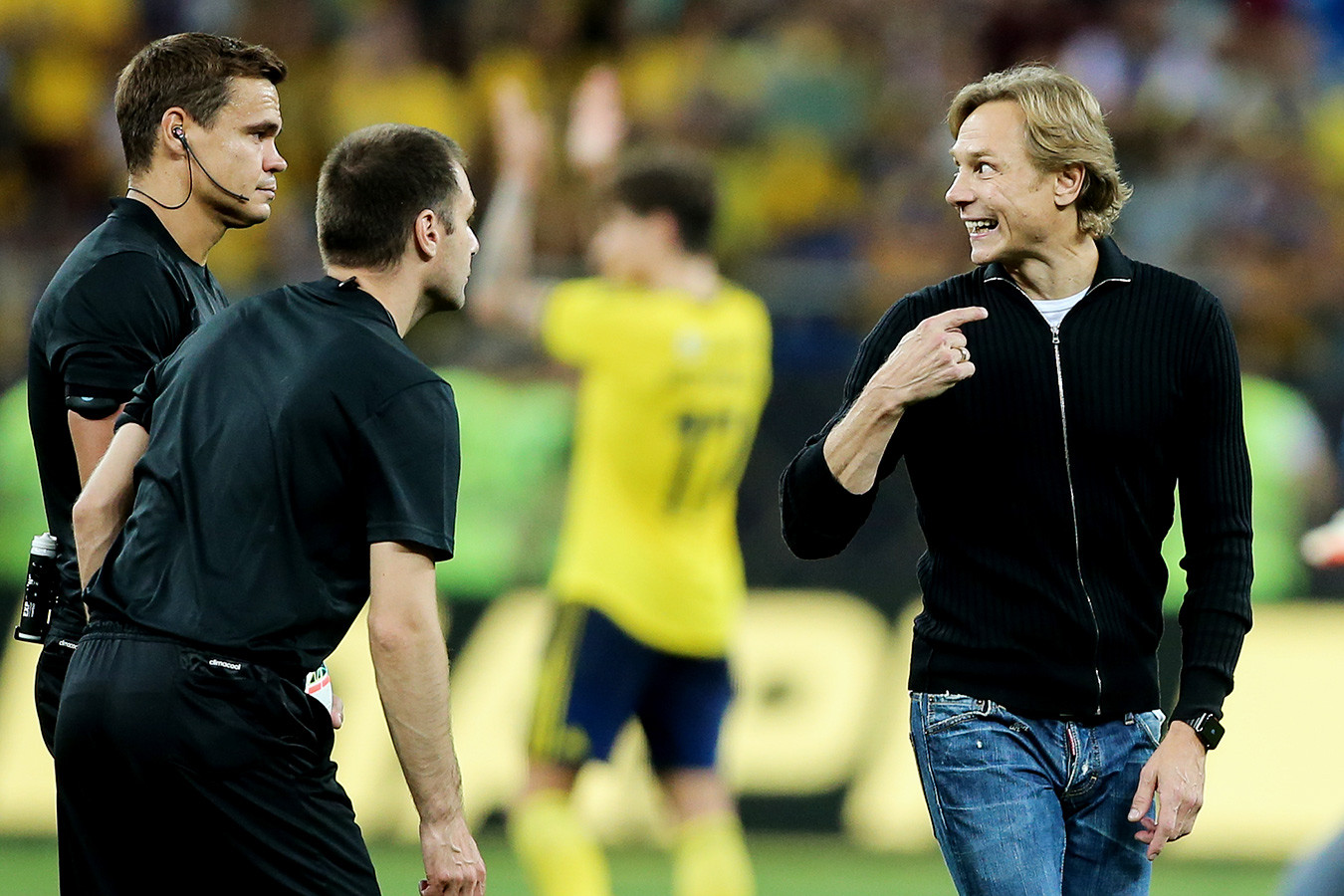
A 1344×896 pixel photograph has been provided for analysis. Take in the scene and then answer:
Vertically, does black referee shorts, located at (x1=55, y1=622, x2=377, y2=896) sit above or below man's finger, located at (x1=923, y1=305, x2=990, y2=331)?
below

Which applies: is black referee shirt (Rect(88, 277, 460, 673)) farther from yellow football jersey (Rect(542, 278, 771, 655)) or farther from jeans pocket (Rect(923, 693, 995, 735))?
yellow football jersey (Rect(542, 278, 771, 655))

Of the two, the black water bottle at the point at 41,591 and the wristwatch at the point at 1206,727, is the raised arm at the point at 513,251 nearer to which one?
the black water bottle at the point at 41,591

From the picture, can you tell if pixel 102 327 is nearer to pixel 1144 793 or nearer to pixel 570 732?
pixel 1144 793

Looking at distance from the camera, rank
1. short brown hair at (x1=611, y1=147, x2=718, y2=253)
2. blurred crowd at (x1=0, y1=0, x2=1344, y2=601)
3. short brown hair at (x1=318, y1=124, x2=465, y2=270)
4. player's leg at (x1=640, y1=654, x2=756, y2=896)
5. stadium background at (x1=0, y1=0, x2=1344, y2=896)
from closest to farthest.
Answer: short brown hair at (x1=318, y1=124, x2=465, y2=270) < player's leg at (x1=640, y1=654, x2=756, y2=896) < short brown hair at (x1=611, y1=147, x2=718, y2=253) < stadium background at (x1=0, y1=0, x2=1344, y2=896) < blurred crowd at (x1=0, y1=0, x2=1344, y2=601)

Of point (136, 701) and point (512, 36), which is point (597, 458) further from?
point (512, 36)

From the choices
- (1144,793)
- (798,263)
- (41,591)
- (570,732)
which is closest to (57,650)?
(41,591)

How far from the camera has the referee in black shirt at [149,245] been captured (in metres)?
3.94

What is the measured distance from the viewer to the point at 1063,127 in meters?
3.66

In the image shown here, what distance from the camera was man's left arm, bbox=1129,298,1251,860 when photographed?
3533 millimetres

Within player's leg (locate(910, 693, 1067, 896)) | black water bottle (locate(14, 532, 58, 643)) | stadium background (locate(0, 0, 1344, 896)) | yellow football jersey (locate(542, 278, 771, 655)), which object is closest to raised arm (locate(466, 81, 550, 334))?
yellow football jersey (locate(542, 278, 771, 655))

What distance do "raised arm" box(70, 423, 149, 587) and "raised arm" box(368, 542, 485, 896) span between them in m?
0.56

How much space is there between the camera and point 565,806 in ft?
22.0

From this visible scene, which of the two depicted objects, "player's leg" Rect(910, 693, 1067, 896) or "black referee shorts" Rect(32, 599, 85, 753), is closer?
"player's leg" Rect(910, 693, 1067, 896)

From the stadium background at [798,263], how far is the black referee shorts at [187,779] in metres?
4.46
